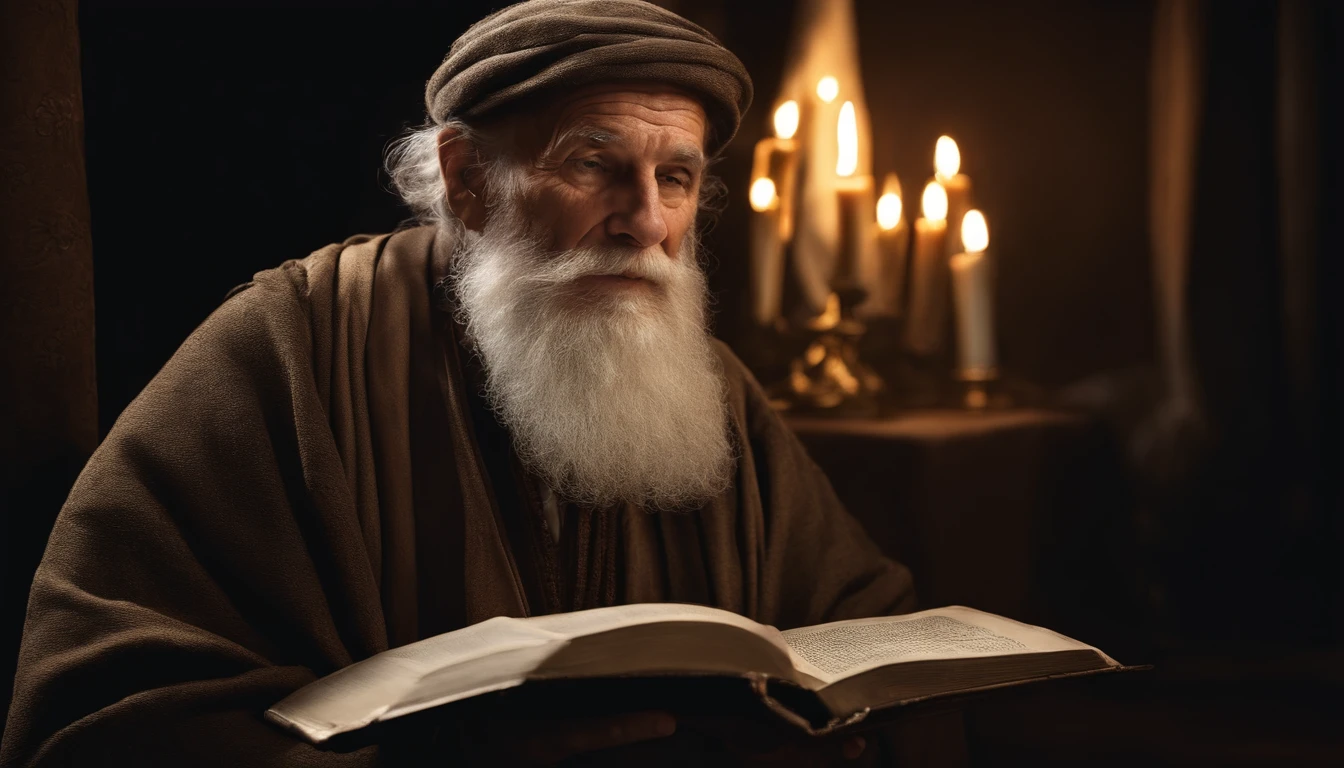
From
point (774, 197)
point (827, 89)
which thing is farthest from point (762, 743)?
point (827, 89)

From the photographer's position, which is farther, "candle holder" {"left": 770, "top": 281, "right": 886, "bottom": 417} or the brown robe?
"candle holder" {"left": 770, "top": 281, "right": 886, "bottom": 417}

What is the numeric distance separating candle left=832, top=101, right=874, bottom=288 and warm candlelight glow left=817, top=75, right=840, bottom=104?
388mm

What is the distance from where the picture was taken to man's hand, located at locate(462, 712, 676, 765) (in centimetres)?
126

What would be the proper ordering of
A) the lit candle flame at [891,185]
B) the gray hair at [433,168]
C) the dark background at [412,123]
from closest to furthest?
the gray hair at [433,168], the dark background at [412,123], the lit candle flame at [891,185]

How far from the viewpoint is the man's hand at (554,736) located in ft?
4.14

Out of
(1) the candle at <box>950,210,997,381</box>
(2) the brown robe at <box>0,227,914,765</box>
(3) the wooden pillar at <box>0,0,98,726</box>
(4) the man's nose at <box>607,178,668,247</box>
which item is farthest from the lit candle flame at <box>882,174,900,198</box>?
(3) the wooden pillar at <box>0,0,98,726</box>

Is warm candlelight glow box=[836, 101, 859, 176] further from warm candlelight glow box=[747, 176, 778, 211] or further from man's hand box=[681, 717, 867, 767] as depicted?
man's hand box=[681, 717, 867, 767]

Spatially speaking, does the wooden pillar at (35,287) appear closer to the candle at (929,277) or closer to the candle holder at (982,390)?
the candle at (929,277)

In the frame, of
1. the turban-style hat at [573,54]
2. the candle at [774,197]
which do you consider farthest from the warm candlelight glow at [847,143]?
the turban-style hat at [573,54]

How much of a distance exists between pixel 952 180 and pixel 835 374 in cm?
63

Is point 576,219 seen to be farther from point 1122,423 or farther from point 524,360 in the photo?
point 1122,423

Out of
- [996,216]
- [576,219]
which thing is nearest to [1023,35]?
[996,216]

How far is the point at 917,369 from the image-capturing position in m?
3.25

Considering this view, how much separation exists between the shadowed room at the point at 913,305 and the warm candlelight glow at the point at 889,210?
10 mm
